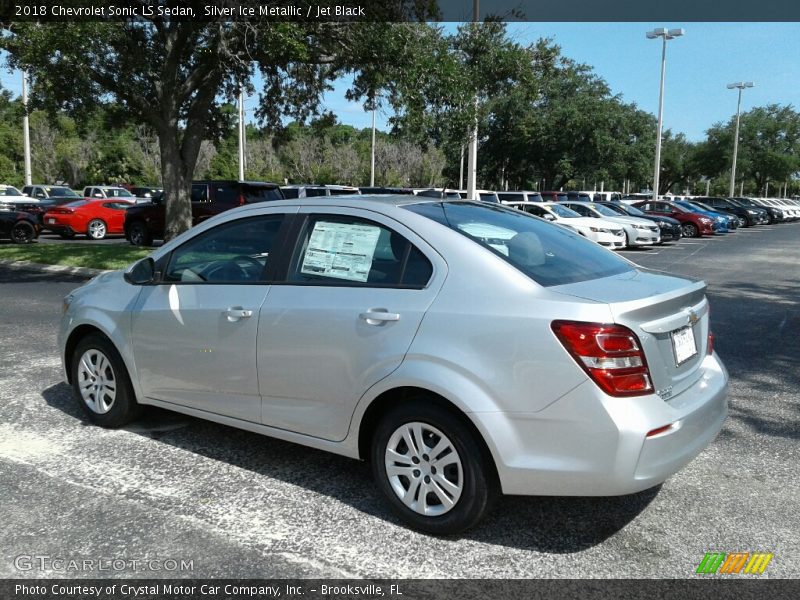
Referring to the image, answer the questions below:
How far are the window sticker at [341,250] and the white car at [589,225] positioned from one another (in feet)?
59.2

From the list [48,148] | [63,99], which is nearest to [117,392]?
[63,99]

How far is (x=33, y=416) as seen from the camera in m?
5.27

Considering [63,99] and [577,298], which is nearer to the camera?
[577,298]

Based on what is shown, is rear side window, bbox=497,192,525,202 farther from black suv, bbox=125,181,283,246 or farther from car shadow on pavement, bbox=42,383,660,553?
car shadow on pavement, bbox=42,383,660,553

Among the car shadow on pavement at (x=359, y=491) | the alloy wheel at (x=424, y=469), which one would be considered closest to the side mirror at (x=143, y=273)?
the car shadow on pavement at (x=359, y=491)

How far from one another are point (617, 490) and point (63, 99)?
14.3 metres

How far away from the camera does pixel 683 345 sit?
349 centimetres

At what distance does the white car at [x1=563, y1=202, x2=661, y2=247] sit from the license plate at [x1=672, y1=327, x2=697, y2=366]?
19.6 meters

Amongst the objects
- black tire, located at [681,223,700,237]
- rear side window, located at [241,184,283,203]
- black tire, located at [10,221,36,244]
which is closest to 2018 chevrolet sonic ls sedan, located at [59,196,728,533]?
rear side window, located at [241,184,283,203]

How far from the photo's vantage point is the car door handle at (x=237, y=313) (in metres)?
4.05

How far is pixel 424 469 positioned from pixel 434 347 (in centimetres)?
61

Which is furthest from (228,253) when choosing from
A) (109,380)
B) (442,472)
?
(442,472)

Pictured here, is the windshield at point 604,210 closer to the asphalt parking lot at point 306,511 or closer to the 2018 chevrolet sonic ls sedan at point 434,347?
the asphalt parking lot at point 306,511

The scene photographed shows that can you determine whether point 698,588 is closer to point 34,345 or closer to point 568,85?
point 34,345
